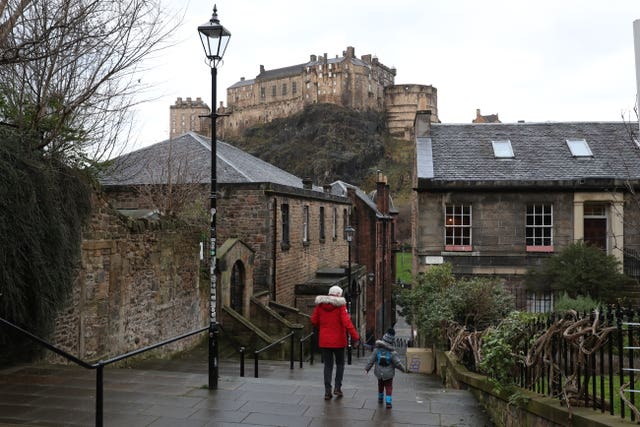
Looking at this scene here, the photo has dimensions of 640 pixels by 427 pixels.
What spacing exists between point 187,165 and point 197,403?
590 inches

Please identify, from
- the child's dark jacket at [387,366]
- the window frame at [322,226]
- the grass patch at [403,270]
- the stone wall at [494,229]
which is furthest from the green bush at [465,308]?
the grass patch at [403,270]

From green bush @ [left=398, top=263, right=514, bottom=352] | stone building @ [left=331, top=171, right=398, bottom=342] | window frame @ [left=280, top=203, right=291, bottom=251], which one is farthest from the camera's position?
stone building @ [left=331, top=171, right=398, bottom=342]

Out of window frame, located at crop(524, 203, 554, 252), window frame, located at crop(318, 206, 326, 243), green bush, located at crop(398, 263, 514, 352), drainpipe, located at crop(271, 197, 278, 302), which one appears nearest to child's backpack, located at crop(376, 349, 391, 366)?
green bush, located at crop(398, 263, 514, 352)

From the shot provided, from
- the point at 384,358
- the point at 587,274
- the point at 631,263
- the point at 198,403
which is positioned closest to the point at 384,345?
the point at 384,358

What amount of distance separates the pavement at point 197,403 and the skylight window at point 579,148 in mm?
14530

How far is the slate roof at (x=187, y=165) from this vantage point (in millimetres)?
20562

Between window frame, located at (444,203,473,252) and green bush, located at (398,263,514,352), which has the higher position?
window frame, located at (444,203,473,252)

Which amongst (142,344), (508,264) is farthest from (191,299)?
(508,264)

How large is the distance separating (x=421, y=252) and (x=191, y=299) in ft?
26.1

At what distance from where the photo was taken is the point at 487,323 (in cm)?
1312

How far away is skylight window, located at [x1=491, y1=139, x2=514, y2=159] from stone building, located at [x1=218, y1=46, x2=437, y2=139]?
271 feet

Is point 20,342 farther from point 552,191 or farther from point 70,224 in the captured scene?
point 552,191

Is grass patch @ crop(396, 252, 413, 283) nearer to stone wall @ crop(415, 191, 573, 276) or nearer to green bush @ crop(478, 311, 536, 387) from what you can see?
stone wall @ crop(415, 191, 573, 276)

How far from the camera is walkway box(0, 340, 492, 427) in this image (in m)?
6.34
